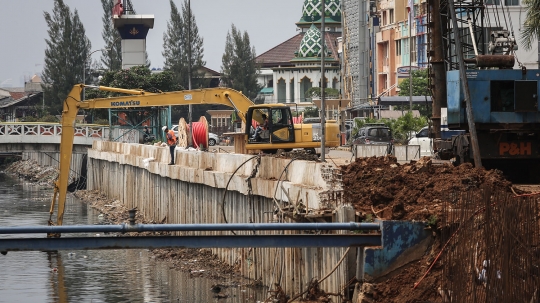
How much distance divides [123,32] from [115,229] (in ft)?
275

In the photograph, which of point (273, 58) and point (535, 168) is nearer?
point (535, 168)

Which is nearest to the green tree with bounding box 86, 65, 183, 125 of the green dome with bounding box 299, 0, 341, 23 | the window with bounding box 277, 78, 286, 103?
the window with bounding box 277, 78, 286, 103

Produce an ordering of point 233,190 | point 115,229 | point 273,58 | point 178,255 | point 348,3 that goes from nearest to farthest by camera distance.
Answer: point 115,229 < point 233,190 < point 178,255 < point 348,3 < point 273,58

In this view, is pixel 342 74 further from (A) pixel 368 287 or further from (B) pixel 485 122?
(A) pixel 368 287

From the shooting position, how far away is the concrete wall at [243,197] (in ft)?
67.6

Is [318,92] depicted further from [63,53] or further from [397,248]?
[397,248]

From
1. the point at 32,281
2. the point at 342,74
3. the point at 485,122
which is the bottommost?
the point at 32,281

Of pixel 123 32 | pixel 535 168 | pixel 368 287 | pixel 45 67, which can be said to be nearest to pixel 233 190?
pixel 535 168

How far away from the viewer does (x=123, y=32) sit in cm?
9812

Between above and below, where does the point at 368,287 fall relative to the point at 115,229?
below

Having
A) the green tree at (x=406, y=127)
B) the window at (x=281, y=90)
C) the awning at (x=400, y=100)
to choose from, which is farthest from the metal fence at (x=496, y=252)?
the window at (x=281, y=90)

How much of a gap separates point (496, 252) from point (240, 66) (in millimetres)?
115038

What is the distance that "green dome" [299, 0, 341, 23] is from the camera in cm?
12862

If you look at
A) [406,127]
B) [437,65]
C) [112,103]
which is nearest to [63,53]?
[406,127]
